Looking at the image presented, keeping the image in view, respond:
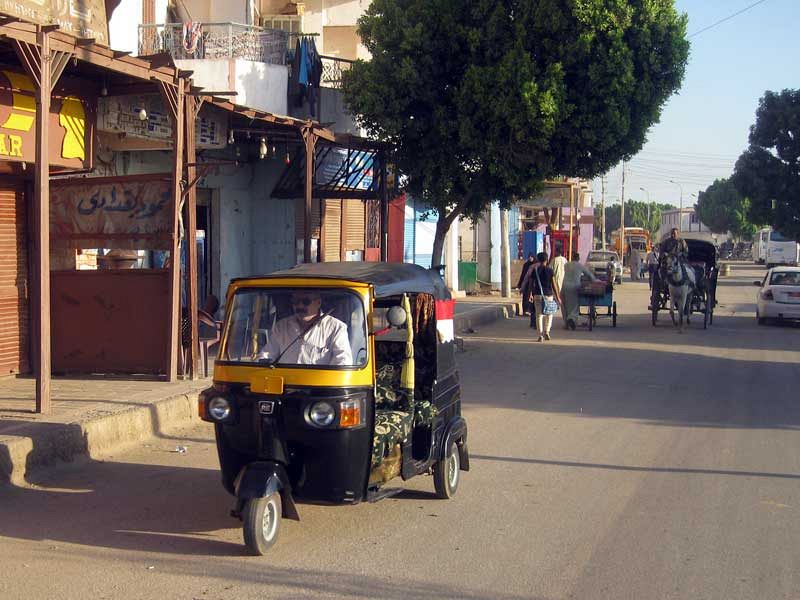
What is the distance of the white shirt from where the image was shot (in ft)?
20.6

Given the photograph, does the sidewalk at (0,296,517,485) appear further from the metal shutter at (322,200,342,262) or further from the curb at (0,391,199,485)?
the metal shutter at (322,200,342,262)

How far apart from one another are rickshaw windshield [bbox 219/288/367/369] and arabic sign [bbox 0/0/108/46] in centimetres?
530

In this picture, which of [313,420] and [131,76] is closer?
[313,420]

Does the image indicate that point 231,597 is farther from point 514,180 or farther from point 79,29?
point 514,180

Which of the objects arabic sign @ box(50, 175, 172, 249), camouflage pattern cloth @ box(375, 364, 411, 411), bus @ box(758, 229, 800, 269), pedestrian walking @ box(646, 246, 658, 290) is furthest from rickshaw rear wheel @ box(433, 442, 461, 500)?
bus @ box(758, 229, 800, 269)

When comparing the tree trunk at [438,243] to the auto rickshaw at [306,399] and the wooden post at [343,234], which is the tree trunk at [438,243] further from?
the auto rickshaw at [306,399]

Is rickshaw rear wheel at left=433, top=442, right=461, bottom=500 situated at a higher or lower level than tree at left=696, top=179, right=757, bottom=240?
lower

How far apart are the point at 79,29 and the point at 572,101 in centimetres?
881

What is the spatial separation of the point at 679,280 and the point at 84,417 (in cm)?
1578

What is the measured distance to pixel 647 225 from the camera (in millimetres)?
140750

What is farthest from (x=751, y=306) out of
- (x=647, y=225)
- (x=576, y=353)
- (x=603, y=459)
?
(x=647, y=225)

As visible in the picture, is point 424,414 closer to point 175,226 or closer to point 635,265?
point 175,226

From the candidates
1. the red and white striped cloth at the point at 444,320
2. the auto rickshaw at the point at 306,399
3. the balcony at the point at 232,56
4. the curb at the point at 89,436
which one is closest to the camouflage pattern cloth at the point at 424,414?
the auto rickshaw at the point at 306,399

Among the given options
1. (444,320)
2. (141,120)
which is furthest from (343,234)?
(444,320)
